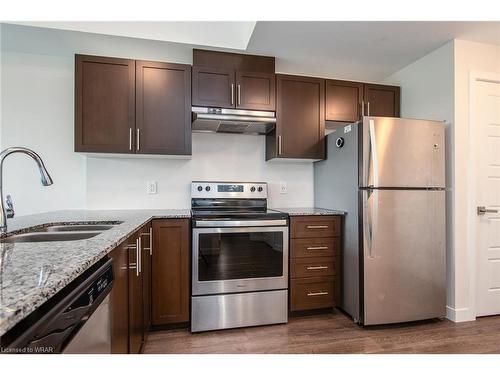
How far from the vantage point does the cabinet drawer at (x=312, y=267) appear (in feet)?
7.11

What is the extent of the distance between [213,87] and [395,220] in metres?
1.89

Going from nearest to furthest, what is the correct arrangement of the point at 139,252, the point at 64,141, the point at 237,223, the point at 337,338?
the point at 139,252 < the point at 337,338 < the point at 237,223 < the point at 64,141

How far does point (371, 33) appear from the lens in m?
2.01

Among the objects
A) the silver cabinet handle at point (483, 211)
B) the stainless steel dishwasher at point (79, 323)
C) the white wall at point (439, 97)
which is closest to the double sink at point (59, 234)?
the stainless steel dishwasher at point (79, 323)

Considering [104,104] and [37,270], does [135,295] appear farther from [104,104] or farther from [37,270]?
[104,104]

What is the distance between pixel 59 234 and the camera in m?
1.36

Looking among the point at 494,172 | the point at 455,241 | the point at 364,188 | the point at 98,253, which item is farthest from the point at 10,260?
the point at 494,172

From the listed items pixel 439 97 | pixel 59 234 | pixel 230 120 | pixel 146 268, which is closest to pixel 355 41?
pixel 439 97

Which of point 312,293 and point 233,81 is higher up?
point 233,81

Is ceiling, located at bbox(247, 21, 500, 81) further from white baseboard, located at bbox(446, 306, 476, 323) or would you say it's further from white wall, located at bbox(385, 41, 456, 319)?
white baseboard, located at bbox(446, 306, 476, 323)

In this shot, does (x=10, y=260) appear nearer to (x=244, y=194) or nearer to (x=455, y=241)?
(x=244, y=194)

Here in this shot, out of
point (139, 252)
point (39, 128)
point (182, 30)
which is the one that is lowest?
point (139, 252)

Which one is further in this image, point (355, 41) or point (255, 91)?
point (255, 91)

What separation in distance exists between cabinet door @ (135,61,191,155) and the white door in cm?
251
